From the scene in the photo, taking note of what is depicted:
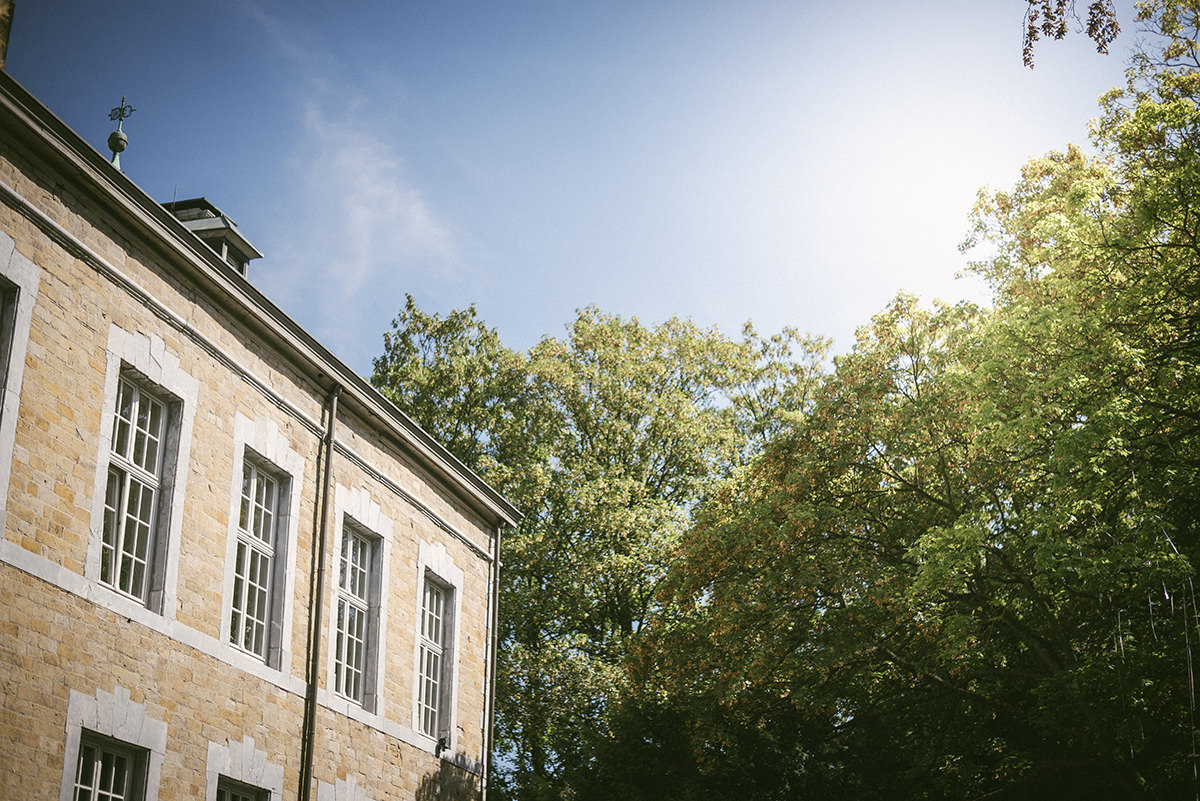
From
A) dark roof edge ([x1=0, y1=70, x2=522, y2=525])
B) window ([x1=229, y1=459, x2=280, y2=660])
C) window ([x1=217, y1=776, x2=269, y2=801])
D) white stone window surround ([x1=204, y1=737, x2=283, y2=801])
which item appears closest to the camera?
dark roof edge ([x1=0, y1=70, x2=522, y2=525])

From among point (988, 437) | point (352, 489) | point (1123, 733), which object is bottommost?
point (1123, 733)

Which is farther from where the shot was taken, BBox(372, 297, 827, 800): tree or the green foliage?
BBox(372, 297, 827, 800): tree

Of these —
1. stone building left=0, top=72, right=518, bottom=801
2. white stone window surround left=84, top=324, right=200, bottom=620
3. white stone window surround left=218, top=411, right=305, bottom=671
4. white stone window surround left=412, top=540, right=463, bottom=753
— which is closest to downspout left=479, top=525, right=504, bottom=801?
white stone window surround left=412, top=540, right=463, bottom=753

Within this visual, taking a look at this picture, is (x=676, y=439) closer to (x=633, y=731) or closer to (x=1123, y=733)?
(x=633, y=731)

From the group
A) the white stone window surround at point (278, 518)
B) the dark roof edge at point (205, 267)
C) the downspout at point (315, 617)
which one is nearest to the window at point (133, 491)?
the white stone window surround at point (278, 518)

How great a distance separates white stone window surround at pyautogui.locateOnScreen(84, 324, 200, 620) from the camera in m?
9.66

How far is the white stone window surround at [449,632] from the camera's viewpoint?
49.8 feet

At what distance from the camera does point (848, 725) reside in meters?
19.8

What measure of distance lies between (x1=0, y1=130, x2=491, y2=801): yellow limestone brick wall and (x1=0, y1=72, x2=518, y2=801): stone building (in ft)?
0.07

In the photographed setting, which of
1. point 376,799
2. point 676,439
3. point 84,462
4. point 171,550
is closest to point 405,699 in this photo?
point 376,799

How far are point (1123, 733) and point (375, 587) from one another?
10190 mm

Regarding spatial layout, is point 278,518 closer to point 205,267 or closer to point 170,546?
point 170,546

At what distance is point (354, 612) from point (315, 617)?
1.35 meters

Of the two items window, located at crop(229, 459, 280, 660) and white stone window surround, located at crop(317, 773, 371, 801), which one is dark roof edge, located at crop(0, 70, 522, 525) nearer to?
window, located at crop(229, 459, 280, 660)
